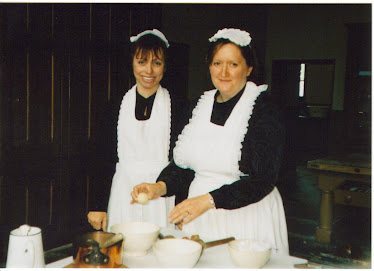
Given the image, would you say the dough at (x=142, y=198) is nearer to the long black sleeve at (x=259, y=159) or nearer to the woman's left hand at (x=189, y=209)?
the woman's left hand at (x=189, y=209)

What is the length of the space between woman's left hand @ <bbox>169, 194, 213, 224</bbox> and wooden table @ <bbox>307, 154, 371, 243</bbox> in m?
2.10

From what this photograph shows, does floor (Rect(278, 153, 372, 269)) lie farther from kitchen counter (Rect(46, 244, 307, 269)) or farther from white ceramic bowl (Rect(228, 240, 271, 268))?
white ceramic bowl (Rect(228, 240, 271, 268))

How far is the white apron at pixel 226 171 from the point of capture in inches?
64.7

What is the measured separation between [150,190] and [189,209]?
197mm

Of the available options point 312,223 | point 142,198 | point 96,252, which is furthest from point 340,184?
point 96,252

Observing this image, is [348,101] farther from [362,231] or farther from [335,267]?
[335,267]

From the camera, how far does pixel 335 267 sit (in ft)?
3.68

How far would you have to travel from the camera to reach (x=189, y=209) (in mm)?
1384

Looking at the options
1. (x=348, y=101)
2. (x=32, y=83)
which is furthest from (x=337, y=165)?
(x=348, y=101)

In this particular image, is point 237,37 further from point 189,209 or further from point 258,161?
point 189,209

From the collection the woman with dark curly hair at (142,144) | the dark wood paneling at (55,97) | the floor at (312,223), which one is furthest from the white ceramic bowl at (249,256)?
the dark wood paneling at (55,97)

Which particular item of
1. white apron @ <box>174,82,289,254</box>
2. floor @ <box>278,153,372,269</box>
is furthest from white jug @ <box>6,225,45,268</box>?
floor @ <box>278,153,372,269</box>

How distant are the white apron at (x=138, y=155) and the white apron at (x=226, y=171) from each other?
393 mm

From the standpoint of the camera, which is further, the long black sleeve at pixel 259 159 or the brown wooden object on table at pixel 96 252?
the long black sleeve at pixel 259 159
